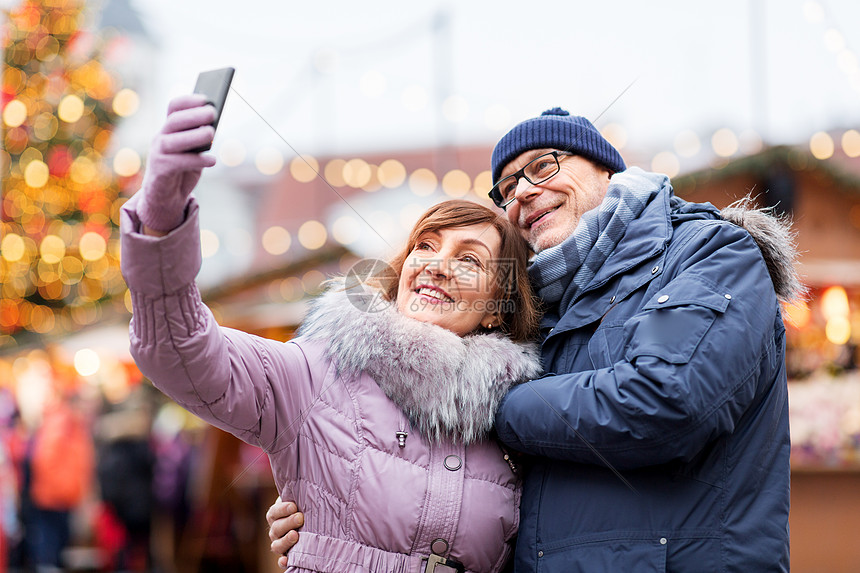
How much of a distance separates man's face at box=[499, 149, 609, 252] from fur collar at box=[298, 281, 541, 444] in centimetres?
51

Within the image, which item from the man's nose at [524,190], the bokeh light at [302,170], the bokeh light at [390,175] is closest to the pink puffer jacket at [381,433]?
the man's nose at [524,190]

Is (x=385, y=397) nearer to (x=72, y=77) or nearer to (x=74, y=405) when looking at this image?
(x=74, y=405)

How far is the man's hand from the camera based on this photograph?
1993mm

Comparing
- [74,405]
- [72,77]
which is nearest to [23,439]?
[74,405]

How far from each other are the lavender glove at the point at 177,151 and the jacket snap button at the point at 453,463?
0.95m

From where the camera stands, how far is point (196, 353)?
1613 millimetres

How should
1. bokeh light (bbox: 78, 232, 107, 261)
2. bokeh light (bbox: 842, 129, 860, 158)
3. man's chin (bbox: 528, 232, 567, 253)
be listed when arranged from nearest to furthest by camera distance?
man's chin (bbox: 528, 232, 567, 253)
bokeh light (bbox: 842, 129, 860, 158)
bokeh light (bbox: 78, 232, 107, 261)

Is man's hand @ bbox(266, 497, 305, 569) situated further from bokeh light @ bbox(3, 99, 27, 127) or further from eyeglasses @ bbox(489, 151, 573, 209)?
bokeh light @ bbox(3, 99, 27, 127)

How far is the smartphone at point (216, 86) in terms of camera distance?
1.42 m

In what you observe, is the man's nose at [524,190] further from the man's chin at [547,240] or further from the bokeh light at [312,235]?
the bokeh light at [312,235]

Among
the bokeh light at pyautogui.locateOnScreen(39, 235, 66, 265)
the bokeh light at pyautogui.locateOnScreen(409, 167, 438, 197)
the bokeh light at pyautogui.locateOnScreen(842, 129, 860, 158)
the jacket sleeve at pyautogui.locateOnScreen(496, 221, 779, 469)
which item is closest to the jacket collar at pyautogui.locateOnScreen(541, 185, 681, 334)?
the jacket sleeve at pyautogui.locateOnScreen(496, 221, 779, 469)

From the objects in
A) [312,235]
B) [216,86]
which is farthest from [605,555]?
[312,235]

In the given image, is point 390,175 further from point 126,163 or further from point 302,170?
point 126,163

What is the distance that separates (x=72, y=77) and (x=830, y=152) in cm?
1030
